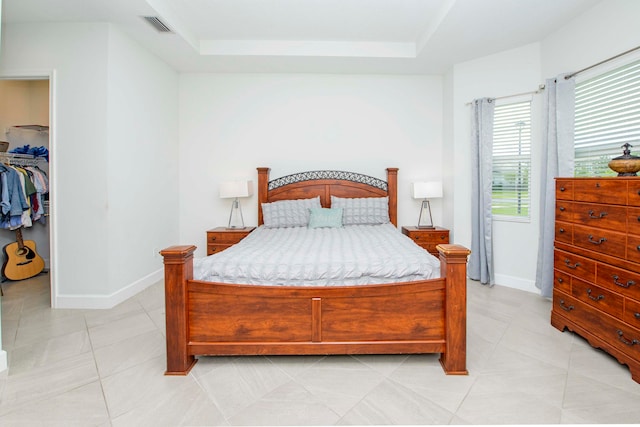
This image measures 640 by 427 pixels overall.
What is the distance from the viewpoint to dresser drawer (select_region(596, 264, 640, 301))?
6.55 ft

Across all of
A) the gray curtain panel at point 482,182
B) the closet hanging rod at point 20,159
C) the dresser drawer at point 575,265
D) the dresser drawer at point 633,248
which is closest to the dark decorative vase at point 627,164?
the dresser drawer at point 633,248

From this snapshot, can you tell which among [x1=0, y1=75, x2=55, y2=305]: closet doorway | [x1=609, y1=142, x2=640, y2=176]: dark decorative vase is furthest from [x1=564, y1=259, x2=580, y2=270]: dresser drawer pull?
[x1=0, y1=75, x2=55, y2=305]: closet doorway

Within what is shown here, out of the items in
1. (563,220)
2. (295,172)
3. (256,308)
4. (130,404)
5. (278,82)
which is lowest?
(130,404)

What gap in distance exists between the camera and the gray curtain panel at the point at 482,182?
3807mm

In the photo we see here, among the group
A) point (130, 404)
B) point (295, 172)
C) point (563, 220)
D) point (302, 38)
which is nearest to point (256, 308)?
point (130, 404)

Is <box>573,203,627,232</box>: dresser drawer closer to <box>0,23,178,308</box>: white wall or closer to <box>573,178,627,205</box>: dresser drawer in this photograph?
<box>573,178,627,205</box>: dresser drawer

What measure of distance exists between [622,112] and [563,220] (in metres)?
1.05

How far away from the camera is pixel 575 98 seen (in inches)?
123

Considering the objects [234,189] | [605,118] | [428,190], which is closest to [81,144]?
[234,189]

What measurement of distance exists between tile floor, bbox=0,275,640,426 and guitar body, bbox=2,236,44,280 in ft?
6.26

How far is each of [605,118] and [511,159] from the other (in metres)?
1.02

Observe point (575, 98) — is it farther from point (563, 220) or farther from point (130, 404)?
point (130, 404)

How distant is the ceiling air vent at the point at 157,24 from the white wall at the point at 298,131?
49.1 inches

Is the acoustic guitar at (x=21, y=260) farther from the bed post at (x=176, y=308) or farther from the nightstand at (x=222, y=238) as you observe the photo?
the bed post at (x=176, y=308)
